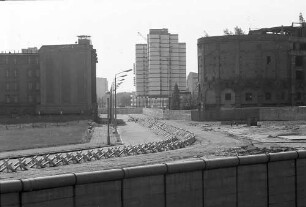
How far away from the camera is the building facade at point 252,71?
349 feet

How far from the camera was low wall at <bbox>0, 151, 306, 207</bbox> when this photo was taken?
17619mm

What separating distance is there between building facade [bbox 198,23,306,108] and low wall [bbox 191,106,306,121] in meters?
12.4

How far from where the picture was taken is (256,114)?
9206cm

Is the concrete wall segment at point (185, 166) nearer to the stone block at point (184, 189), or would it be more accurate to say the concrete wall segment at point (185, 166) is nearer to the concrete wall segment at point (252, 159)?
the stone block at point (184, 189)

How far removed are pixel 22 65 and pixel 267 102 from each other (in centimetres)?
5810

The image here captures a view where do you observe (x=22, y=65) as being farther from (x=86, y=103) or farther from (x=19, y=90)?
(x=86, y=103)

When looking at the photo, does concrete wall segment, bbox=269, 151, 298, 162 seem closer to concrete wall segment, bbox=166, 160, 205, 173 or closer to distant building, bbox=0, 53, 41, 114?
concrete wall segment, bbox=166, 160, 205, 173

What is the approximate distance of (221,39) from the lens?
108 metres

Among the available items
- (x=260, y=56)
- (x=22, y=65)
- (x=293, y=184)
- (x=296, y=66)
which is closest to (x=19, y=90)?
(x=22, y=65)

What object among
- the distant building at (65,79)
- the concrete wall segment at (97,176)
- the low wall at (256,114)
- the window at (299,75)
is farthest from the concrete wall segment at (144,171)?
the window at (299,75)

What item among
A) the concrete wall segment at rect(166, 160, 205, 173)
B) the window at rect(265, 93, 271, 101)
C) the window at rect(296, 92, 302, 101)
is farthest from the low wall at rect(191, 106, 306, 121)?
the concrete wall segment at rect(166, 160, 205, 173)

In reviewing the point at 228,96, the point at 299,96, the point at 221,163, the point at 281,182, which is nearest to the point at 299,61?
the point at 299,96

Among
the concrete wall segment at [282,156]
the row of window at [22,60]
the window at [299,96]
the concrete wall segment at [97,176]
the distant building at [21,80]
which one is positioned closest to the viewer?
the concrete wall segment at [97,176]

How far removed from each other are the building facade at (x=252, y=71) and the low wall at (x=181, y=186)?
269 ft
